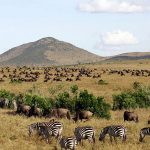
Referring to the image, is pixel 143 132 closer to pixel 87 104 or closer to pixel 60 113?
pixel 60 113

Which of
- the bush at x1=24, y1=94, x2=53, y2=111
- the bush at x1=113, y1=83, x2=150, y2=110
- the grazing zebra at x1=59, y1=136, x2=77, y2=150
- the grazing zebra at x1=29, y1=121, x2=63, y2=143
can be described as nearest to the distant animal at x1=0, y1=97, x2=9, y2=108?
the bush at x1=24, y1=94, x2=53, y2=111

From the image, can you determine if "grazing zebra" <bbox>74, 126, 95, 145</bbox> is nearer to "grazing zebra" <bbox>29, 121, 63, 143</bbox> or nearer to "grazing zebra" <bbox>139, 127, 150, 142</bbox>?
"grazing zebra" <bbox>29, 121, 63, 143</bbox>

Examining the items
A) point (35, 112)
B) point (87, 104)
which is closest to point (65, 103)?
point (87, 104)

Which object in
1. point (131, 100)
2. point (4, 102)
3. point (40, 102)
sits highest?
point (40, 102)

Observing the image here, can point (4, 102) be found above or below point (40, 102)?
below

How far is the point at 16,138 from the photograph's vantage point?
26.9m

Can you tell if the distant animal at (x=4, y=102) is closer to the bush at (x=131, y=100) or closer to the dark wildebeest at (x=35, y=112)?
the dark wildebeest at (x=35, y=112)

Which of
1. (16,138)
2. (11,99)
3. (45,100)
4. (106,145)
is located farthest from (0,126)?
(11,99)

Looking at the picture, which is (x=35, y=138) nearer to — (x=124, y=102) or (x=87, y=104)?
(x=87, y=104)

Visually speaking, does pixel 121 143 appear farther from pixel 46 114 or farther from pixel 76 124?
pixel 46 114

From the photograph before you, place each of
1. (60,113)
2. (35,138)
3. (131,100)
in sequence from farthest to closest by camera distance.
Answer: (131,100) < (60,113) < (35,138)

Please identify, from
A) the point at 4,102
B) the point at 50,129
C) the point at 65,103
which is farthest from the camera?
the point at 4,102

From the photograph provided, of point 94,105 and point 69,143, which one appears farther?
point 94,105

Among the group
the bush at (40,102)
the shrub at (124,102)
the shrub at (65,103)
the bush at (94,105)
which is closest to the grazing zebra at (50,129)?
the bush at (94,105)
